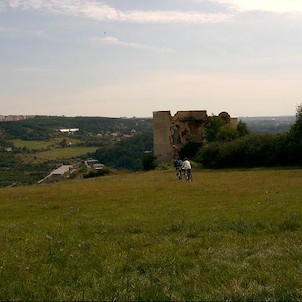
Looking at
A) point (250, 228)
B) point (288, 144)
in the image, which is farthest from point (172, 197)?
point (288, 144)

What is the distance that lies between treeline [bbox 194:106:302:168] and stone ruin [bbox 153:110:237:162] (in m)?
18.6

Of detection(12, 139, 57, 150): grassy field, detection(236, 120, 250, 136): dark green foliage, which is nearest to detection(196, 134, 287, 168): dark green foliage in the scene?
detection(236, 120, 250, 136): dark green foliage

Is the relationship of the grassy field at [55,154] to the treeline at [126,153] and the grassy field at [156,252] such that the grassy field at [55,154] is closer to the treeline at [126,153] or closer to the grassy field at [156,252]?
the treeline at [126,153]

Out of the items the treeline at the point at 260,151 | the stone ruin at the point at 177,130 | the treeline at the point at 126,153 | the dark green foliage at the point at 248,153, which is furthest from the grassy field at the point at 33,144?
the treeline at the point at 260,151

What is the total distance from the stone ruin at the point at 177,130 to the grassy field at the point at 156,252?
57.5 meters

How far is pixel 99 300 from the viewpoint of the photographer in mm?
7848

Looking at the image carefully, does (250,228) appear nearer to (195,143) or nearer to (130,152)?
(195,143)

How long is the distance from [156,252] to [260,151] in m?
44.3

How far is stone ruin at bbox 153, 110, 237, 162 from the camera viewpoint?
78.6 meters

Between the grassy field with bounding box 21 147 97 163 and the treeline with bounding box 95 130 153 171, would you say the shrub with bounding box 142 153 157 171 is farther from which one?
the grassy field with bounding box 21 147 97 163

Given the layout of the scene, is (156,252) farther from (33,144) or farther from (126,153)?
(33,144)

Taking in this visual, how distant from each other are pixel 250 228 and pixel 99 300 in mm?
7608

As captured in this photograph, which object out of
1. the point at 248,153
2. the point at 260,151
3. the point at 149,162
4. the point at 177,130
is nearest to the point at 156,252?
the point at 260,151

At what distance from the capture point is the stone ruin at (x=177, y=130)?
7856 centimetres
